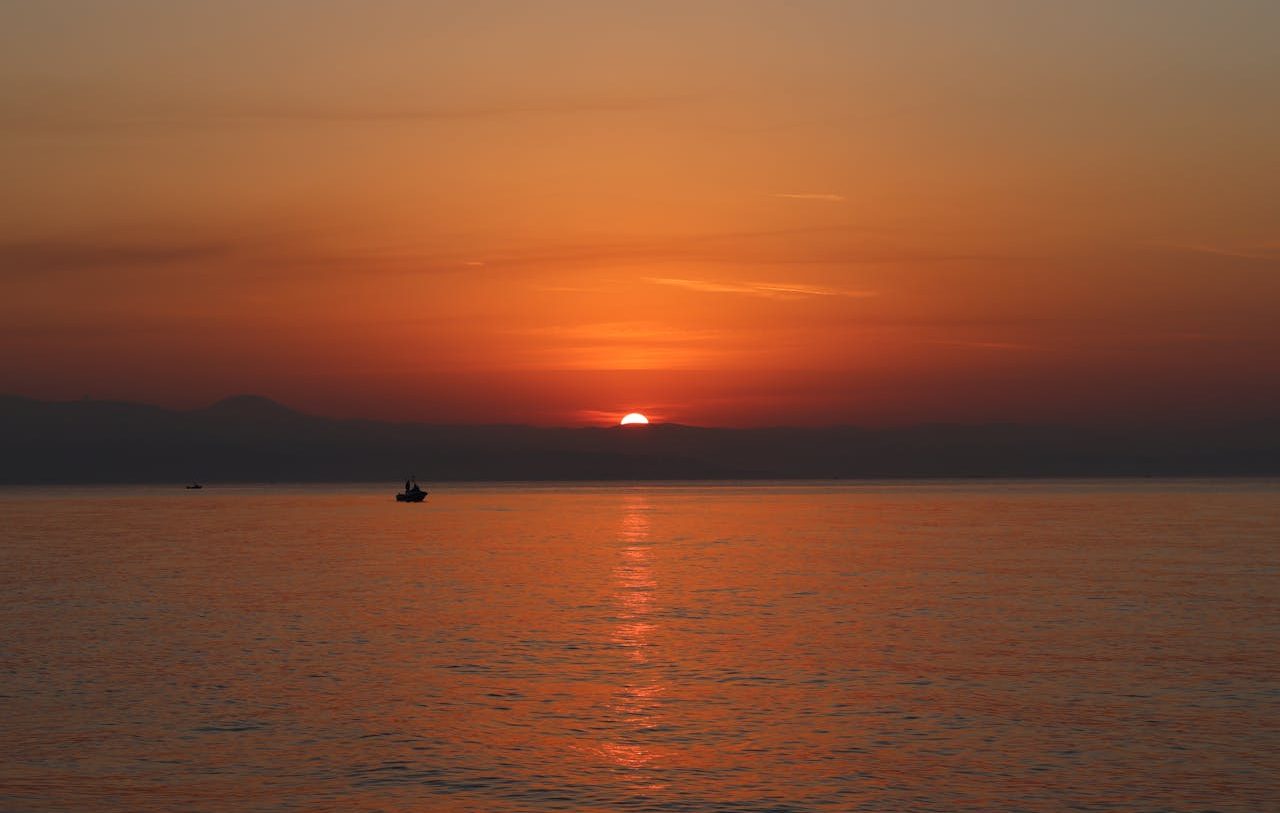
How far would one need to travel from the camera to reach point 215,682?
131ft

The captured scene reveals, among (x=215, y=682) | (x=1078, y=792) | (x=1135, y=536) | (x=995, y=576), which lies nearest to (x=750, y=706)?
(x=1078, y=792)

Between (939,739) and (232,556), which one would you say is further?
(232,556)

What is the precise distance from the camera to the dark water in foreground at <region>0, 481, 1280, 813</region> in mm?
26844

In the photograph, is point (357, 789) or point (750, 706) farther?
point (750, 706)

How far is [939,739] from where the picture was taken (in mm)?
30891

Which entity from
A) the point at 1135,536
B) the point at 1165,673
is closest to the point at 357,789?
the point at 1165,673

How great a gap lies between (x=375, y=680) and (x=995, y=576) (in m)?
47.2

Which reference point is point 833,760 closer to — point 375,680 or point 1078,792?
point 1078,792

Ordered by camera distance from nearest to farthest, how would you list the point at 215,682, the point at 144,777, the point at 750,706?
the point at 144,777 < the point at 750,706 < the point at 215,682

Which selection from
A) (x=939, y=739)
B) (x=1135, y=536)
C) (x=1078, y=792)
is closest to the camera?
(x=1078, y=792)

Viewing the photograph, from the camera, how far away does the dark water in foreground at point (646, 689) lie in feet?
88.1

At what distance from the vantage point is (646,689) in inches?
1483

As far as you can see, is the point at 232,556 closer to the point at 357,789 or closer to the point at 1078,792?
the point at 357,789

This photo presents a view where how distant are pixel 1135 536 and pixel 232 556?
80.0m
